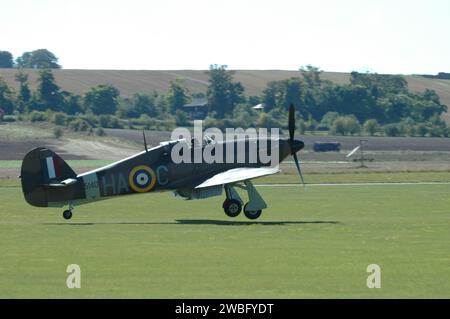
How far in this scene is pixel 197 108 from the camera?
138375 millimetres

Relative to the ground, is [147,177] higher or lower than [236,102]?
higher

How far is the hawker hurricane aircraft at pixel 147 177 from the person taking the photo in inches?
1159

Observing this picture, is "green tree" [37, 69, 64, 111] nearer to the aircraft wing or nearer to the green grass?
the green grass

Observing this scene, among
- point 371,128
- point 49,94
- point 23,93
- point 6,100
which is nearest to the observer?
point 371,128

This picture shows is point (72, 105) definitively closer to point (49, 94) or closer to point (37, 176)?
point (49, 94)

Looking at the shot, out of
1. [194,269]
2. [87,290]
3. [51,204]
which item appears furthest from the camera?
[51,204]

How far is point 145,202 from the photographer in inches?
1499

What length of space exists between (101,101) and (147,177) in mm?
110412

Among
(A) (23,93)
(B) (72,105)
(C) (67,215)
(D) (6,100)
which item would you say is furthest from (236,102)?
(C) (67,215)

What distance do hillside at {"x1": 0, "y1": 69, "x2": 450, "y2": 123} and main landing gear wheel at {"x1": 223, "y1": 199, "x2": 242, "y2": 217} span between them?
12246 centimetres
